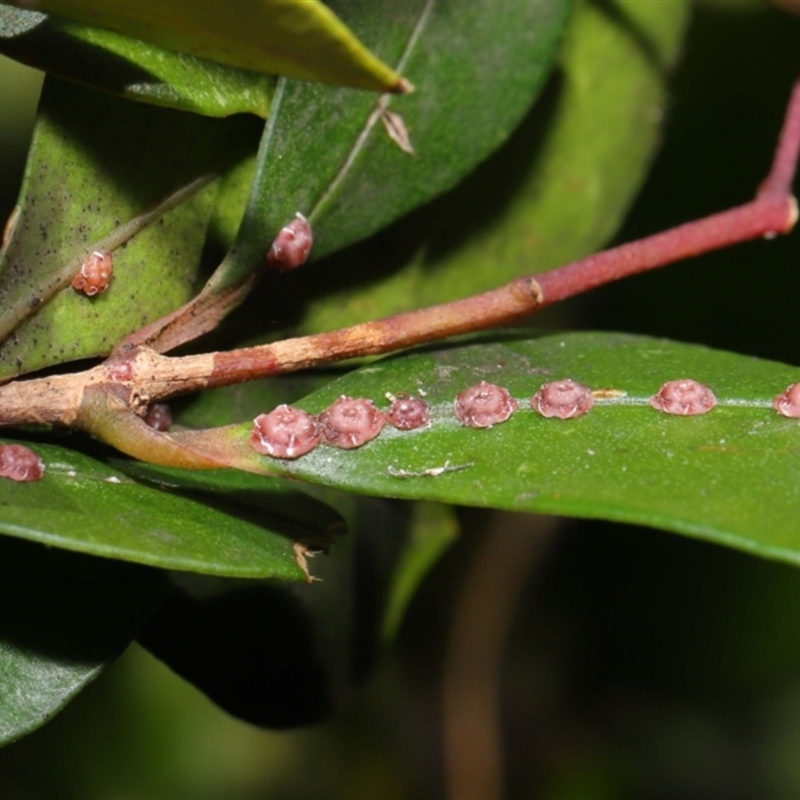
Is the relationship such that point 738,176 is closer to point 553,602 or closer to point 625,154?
point 625,154

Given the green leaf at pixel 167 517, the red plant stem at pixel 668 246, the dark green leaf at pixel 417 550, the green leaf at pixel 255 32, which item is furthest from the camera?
the dark green leaf at pixel 417 550

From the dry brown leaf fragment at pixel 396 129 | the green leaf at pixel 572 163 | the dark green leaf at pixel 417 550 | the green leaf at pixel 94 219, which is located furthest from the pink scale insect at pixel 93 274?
the dark green leaf at pixel 417 550

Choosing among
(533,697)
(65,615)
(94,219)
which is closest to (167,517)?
(65,615)

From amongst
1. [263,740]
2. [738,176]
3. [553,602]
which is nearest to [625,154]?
[738,176]

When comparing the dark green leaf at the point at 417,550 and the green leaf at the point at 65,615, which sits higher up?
the green leaf at the point at 65,615

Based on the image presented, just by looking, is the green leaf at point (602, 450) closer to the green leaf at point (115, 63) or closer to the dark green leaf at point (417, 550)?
the green leaf at point (115, 63)
